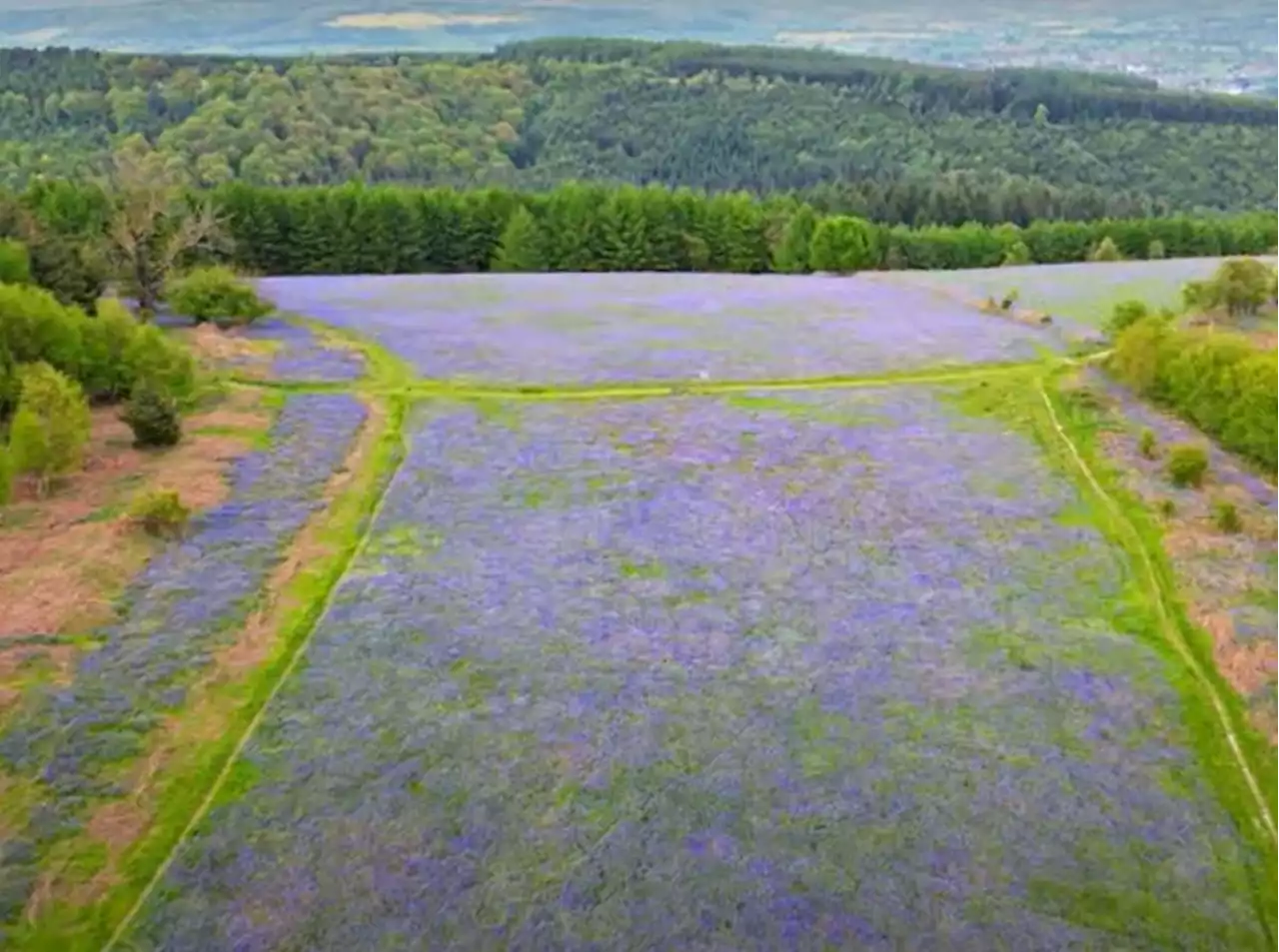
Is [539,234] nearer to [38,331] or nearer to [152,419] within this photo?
[38,331]

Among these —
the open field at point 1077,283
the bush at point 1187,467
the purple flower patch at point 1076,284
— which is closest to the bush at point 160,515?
the bush at point 1187,467

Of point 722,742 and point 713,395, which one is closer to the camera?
point 722,742

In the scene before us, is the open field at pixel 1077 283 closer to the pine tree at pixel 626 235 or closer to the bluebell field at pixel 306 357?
the pine tree at pixel 626 235

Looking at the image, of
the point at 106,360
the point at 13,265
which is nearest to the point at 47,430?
the point at 106,360

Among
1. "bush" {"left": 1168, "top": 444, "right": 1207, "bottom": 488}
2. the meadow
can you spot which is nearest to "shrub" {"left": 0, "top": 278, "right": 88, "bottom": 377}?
the meadow

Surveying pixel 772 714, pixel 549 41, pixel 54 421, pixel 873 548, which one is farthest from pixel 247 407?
pixel 549 41
